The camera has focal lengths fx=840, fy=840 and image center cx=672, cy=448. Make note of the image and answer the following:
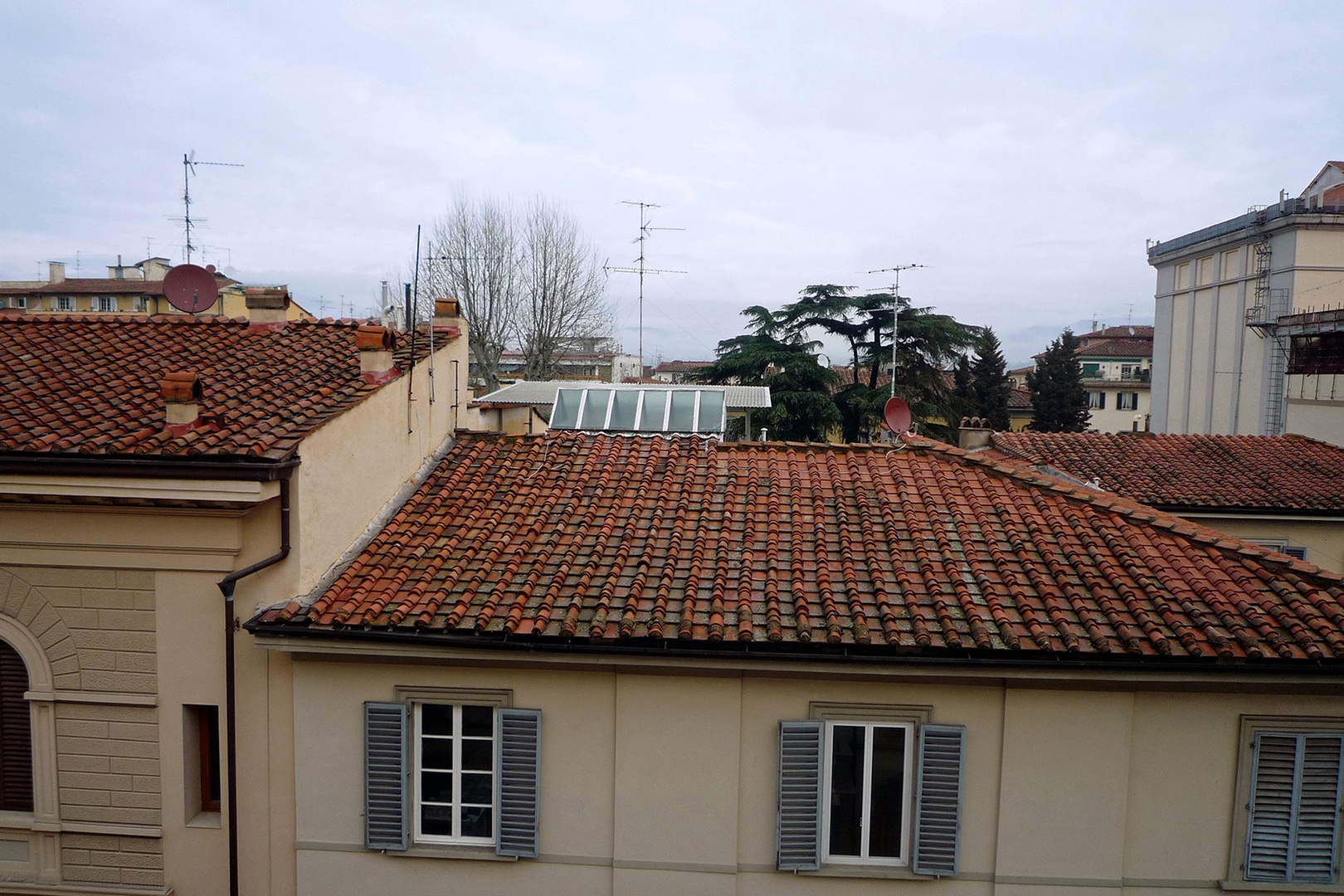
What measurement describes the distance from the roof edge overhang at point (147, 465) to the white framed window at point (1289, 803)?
8.18m

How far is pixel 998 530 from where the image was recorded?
319 inches

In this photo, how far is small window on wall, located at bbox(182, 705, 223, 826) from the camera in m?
7.38

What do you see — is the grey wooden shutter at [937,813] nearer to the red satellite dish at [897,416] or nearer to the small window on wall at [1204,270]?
the red satellite dish at [897,416]

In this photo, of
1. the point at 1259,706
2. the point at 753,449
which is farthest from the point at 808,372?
the point at 1259,706

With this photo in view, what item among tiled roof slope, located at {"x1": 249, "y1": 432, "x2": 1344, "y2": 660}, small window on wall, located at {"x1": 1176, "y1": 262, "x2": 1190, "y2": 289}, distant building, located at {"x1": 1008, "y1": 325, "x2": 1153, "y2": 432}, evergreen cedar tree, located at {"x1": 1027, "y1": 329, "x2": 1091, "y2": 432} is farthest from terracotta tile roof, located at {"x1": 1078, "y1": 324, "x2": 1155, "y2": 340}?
tiled roof slope, located at {"x1": 249, "y1": 432, "x2": 1344, "y2": 660}

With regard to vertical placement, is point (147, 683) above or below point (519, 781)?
above

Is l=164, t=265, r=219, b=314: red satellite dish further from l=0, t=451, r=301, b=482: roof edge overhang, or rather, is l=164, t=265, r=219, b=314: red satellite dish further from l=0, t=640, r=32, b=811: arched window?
l=0, t=640, r=32, b=811: arched window

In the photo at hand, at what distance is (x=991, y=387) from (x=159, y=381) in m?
44.3

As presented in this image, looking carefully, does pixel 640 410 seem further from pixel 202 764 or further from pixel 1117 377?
pixel 1117 377

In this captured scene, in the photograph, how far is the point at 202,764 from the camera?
7.61m

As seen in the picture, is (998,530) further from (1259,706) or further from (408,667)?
(408,667)

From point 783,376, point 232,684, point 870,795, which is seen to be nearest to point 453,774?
point 232,684

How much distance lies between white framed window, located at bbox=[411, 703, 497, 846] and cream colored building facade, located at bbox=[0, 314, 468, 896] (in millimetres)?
1148

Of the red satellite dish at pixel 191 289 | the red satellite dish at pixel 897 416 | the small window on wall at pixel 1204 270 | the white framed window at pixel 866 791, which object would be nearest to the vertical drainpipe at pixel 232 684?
the white framed window at pixel 866 791
